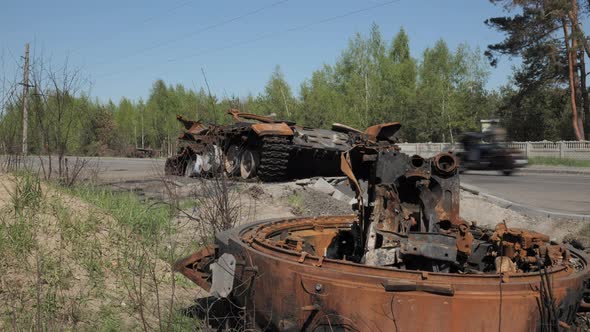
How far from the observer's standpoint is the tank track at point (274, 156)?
45.4 ft

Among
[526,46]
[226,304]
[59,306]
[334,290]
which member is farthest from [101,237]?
[526,46]

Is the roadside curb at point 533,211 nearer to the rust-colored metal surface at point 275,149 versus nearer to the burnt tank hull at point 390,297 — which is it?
the rust-colored metal surface at point 275,149

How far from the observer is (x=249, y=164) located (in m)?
15.4

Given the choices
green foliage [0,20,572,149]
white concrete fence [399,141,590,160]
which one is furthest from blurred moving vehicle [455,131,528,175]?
green foliage [0,20,572,149]

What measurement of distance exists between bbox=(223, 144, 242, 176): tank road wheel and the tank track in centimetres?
169

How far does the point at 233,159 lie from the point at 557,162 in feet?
55.1

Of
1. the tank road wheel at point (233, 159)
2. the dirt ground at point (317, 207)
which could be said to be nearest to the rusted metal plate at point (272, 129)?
the tank road wheel at point (233, 159)

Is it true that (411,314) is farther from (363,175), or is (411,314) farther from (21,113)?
(21,113)

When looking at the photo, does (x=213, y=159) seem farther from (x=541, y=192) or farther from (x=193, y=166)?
(x=193, y=166)

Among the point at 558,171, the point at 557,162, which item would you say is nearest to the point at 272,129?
the point at 558,171

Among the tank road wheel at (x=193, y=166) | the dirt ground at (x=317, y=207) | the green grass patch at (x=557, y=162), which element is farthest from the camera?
the green grass patch at (x=557, y=162)

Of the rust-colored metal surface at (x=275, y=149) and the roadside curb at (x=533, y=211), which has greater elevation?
the rust-colored metal surface at (x=275, y=149)

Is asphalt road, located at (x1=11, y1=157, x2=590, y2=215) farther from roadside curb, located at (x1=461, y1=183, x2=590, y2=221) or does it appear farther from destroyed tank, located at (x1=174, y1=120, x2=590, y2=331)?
destroyed tank, located at (x1=174, y1=120, x2=590, y2=331)

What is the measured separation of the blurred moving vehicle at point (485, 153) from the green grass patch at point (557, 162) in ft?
64.8
